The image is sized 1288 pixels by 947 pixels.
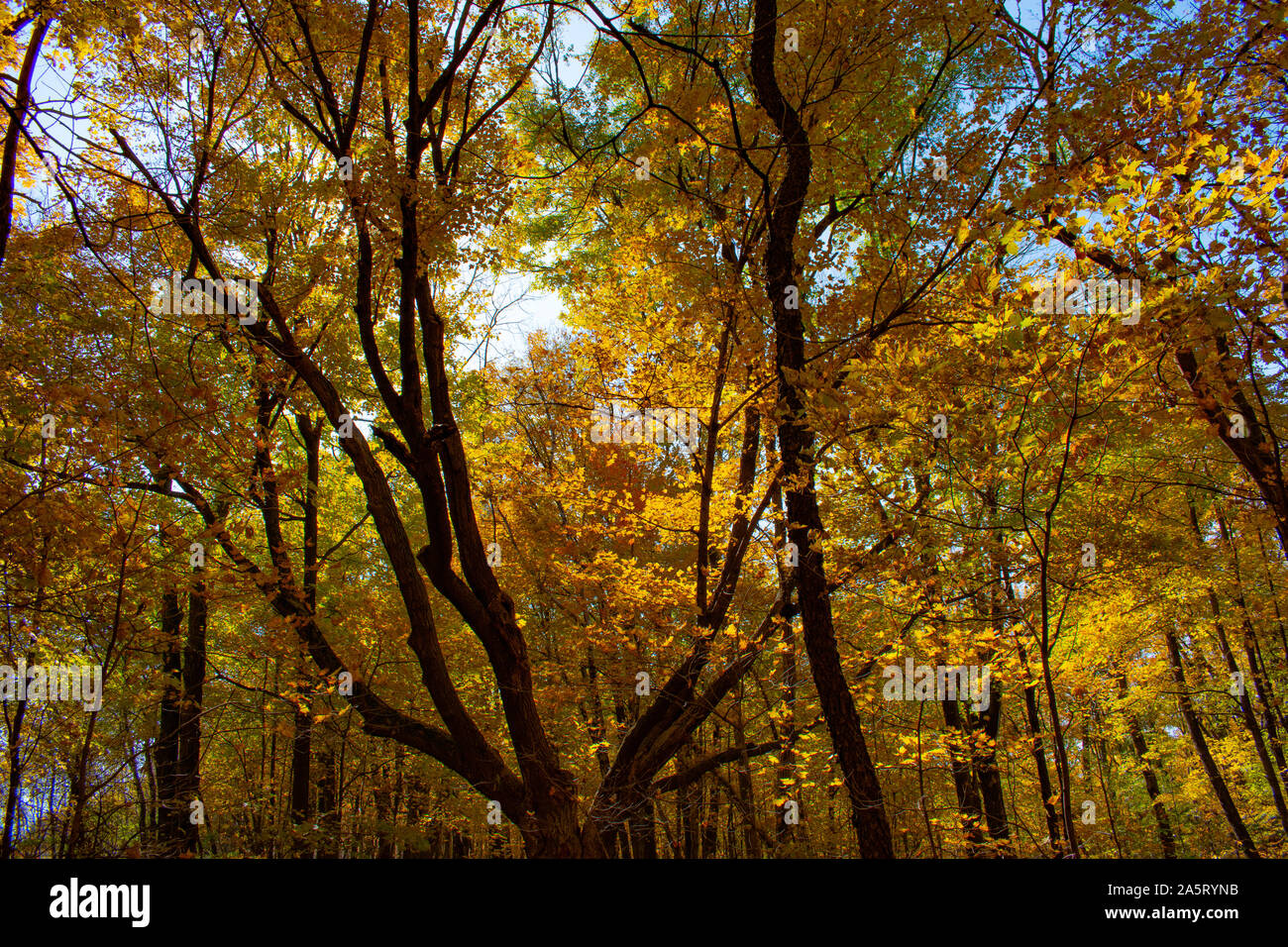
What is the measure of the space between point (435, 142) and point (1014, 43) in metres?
4.78

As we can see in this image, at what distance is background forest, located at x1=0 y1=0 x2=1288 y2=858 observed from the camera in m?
3.91

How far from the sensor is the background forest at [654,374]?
3910mm

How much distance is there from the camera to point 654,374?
670cm

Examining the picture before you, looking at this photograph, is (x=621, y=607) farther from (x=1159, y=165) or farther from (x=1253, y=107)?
(x=1253, y=107)

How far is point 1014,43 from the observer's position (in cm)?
540

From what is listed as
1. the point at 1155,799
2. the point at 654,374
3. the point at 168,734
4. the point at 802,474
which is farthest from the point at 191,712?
the point at 1155,799

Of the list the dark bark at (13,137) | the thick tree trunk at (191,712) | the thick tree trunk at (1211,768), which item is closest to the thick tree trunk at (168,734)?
the thick tree trunk at (191,712)

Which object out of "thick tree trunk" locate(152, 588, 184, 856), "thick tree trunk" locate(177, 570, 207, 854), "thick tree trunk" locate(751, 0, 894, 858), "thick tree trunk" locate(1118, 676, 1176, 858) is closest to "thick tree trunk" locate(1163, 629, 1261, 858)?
"thick tree trunk" locate(1118, 676, 1176, 858)

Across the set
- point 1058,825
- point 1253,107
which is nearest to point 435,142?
point 1253,107

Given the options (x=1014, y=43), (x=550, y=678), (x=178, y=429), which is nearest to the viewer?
(x=178, y=429)

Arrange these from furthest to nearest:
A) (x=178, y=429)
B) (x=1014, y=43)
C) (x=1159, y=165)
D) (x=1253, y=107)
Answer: (x=1014, y=43) → (x=178, y=429) → (x=1253, y=107) → (x=1159, y=165)

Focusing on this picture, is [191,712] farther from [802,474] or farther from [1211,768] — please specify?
[1211,768]

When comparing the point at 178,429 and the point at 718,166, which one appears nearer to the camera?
the point at 178,429

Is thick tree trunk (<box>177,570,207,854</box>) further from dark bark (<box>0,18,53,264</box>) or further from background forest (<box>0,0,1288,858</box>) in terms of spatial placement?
dark bark (<box>0,18,53,264</box>)
